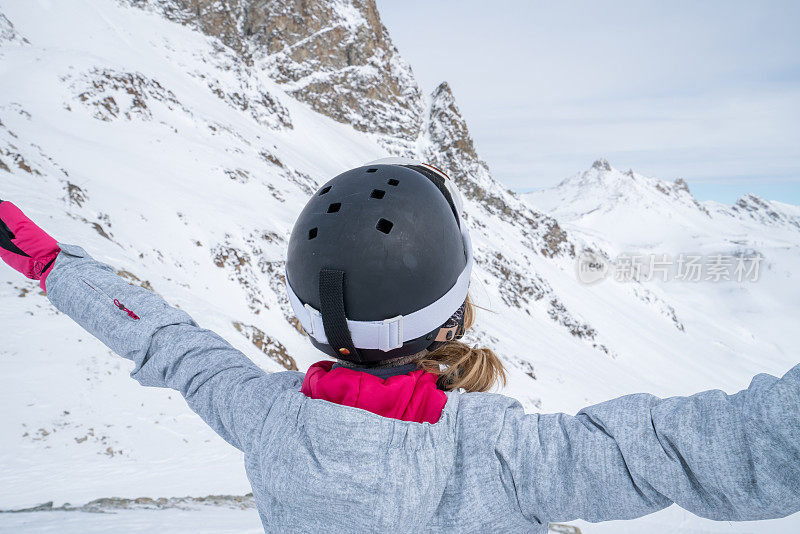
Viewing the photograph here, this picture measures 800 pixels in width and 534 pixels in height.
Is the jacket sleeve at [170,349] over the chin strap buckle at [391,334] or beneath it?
beneath

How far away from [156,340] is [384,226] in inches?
37.7

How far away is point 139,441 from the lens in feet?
18.6

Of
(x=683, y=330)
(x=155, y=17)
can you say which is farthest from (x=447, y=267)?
(x=683, y=330)

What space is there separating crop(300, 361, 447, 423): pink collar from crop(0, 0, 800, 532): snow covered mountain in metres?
1.10

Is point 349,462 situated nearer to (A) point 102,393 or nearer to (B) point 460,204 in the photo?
(B) point 460,204

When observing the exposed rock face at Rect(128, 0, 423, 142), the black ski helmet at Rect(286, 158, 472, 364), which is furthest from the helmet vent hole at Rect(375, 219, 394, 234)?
the exposed rock face at Rect(128, 0, 423, 142)

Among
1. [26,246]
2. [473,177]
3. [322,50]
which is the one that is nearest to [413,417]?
[26,246]

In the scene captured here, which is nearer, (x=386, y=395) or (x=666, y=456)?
(x=666, y=456)

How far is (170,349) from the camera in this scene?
1.51m

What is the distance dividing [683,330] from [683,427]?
214ft

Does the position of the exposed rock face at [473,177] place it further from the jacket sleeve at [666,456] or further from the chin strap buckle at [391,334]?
the jacket sleeve at [666,456]

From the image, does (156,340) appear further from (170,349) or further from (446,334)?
(446,334)

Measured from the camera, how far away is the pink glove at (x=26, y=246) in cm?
184

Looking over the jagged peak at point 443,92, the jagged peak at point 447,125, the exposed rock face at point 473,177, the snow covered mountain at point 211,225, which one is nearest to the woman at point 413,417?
the snow covered mountain at point 211,225
